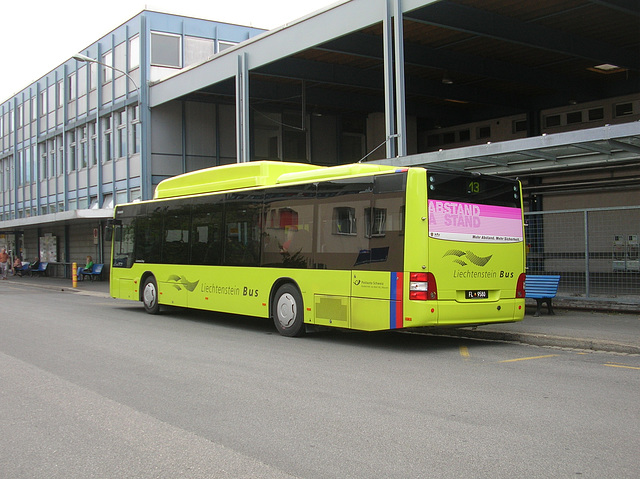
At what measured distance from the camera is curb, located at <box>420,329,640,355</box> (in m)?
10.3

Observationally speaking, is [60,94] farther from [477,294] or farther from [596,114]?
[477,294]

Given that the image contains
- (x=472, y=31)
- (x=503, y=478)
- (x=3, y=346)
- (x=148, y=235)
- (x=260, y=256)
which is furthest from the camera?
(x=472, y=31)

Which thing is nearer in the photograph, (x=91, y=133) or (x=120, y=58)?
(x=120, y=58)

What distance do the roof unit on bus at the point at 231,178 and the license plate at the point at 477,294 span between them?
3.87 m

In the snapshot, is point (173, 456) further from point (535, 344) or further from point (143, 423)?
point (535, 344)

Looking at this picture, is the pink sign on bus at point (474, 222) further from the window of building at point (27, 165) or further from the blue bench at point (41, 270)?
the window of building at point (27, 165)

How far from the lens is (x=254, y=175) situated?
13.7 m

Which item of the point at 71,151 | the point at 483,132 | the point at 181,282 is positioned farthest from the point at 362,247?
the point at 71,151

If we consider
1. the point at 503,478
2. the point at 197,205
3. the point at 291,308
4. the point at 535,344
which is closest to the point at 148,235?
the point at 197,205

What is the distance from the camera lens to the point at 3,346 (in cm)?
1094

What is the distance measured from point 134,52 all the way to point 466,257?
1007 inches

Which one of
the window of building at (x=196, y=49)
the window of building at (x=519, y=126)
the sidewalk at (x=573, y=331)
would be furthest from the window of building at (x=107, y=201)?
the sidewalk at (x=573, y=331)

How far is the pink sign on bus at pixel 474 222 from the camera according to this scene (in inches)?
406

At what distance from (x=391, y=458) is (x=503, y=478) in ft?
2.76
